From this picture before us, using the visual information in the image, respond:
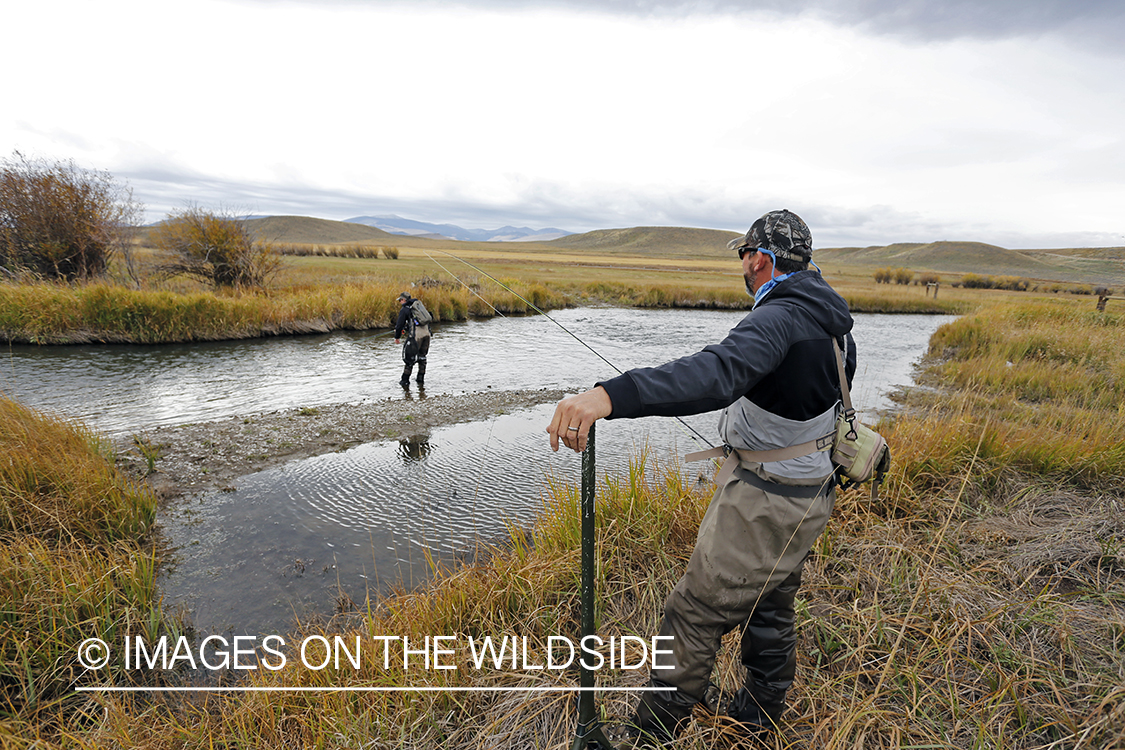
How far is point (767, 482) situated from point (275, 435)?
8523 mm

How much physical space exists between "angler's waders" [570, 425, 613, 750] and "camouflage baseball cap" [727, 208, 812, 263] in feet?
3.58

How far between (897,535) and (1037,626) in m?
1.09

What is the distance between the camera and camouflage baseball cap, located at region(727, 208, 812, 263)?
2029mm

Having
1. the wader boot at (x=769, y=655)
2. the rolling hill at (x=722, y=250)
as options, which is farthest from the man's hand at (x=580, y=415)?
the rolling hill at (x=722, y=250)

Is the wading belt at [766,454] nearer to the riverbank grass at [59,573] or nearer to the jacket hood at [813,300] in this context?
the jacket hood at [813,300]

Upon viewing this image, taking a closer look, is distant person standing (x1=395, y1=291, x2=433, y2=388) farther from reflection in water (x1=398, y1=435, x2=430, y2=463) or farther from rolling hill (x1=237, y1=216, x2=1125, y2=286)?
rolling hill (x1=237, y1=216, x2=1125, y2=286)

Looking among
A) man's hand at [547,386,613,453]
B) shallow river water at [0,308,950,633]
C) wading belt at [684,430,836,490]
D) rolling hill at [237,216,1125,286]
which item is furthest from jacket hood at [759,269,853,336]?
rolling hill at [237,216,1125,286]

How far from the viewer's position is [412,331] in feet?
37.7

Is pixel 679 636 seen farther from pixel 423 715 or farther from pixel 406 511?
pixel 406 511

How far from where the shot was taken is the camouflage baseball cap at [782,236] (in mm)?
2029

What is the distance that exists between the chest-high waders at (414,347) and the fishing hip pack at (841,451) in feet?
33.5

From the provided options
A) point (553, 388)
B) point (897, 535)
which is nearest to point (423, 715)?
point (897, 535)

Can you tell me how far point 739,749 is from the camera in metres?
2.23

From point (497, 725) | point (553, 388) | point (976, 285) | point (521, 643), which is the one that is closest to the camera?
point (497, 725)
